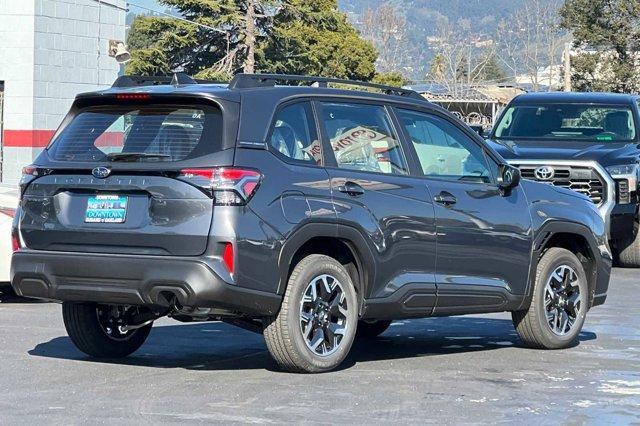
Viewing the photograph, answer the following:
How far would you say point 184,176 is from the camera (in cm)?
805

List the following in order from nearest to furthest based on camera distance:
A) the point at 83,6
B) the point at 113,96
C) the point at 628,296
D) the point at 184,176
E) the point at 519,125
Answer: the point at 184,176 < the point at 113,96 < the point at 628,296 < the point at 519,125 < the point at 83,6

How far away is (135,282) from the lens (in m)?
8.05

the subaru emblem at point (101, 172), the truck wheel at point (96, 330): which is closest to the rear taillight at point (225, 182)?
the subaru emblem at point (101, 172)

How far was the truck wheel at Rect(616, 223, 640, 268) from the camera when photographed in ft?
56.6

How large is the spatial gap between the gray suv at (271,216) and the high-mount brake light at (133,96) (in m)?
0.01

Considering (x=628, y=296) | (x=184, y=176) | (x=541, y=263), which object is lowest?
(x=628, y=296)

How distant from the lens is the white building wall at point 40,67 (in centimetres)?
2991

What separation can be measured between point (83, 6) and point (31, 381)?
24001mm

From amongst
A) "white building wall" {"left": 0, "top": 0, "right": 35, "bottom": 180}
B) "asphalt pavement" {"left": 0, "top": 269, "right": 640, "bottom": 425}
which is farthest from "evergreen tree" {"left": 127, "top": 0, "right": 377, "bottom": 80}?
"asphalt pavement" {"left": 0, "top": 269, "right": 640, "bottom": 425}

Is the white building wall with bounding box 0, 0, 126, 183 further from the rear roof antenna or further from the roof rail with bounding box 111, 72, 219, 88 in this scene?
the rear roof antenna

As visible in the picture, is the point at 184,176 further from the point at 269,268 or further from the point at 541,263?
the point at 541,263

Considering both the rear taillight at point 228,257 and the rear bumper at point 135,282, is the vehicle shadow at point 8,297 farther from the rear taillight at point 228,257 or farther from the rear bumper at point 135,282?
the rear taillight at point 228,257

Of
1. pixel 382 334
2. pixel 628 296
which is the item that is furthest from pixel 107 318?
pixel 628 296

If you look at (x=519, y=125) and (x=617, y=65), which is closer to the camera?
(x=519, y=125)
